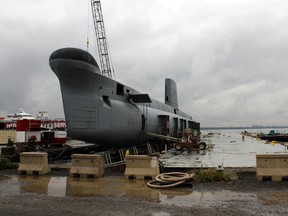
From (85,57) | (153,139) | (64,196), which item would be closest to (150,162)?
(64,196)

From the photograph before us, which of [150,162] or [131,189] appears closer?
[131,189]

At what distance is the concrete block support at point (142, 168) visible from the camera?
1103 cm

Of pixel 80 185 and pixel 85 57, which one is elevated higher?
pixel 85 57

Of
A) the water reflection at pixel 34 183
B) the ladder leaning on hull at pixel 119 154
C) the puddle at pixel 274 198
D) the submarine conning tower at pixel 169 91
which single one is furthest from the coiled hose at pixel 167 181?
the submarine conning tower at pixel 169 91

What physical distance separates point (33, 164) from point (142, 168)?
4959 mm

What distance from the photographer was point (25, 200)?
26.6 feet

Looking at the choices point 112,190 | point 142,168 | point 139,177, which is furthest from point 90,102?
point 112,190

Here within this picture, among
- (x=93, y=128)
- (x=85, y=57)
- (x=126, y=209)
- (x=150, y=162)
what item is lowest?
(x=126, y=209)

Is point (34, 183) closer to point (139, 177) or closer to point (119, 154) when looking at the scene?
point (139, 177)

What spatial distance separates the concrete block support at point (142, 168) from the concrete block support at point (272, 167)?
3.67m

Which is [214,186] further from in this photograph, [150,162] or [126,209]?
[126,209]

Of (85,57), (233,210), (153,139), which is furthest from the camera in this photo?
(153,139)

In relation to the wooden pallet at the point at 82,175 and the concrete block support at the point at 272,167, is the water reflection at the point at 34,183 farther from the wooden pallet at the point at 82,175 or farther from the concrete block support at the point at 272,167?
the concrete block support at the point at 272,167

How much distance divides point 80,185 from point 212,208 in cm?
493
